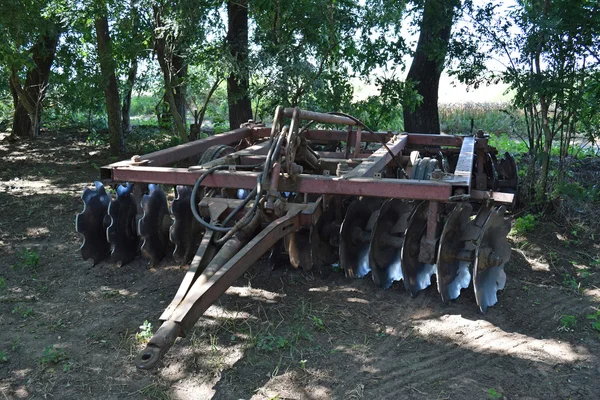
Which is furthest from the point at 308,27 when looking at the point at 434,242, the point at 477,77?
the point at 434,242

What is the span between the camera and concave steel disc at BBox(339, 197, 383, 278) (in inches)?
164

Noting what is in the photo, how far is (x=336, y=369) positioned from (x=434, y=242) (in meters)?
1.17

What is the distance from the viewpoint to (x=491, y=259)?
3.74m

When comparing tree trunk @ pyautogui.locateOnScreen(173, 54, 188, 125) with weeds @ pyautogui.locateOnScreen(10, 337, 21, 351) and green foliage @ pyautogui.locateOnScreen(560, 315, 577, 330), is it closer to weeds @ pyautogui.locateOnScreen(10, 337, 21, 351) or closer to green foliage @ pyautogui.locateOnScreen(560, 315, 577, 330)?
weeds @ pyautogui.locateOnScreen(10, 337, 21, 351)

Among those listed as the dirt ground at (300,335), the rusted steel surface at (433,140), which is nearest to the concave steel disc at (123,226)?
the dirt ground at (300,335)

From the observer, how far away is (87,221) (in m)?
4.41

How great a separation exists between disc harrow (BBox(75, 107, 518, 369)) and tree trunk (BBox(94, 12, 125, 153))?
→ 3831 millimetres

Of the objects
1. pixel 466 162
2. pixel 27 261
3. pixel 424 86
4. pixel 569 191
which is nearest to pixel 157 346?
pixel 27 261

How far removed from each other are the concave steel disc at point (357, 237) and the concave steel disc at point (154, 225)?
1.37 m

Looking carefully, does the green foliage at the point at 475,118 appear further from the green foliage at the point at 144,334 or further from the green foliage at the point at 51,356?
the green foliage at the point at 51,356

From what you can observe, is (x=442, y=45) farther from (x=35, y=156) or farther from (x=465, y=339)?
(x=35, y=156)

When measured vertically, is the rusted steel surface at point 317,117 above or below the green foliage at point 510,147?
above

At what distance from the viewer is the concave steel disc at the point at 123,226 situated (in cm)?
439

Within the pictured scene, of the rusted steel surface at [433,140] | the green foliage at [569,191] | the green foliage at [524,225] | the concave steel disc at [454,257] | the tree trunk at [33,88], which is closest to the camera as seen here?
the concave steel disc at [454,257]
